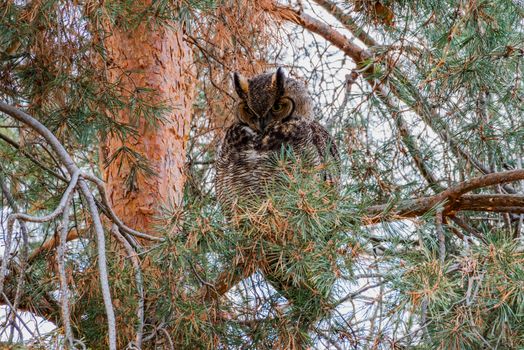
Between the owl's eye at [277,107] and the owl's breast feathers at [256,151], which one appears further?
the owl's eye at [277,107]

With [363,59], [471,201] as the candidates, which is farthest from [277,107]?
[471,201]

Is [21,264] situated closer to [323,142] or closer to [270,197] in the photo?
[270,197]

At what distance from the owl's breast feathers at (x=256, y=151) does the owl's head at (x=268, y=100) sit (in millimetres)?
37

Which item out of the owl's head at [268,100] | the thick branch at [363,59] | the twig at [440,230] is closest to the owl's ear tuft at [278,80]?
the owl's head at [268,100]

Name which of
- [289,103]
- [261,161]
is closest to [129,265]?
[261,161]

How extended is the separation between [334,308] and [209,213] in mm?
453

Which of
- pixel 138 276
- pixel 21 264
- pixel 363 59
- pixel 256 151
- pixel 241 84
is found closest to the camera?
pixel 21 264

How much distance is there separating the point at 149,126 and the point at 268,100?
0.49m

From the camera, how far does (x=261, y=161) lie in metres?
3.08

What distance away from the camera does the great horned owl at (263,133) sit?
3090 mm

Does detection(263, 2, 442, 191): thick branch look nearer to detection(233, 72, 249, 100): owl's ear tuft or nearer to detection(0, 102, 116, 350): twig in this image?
detection(233, 72, 249, 100): owl's ear tuft

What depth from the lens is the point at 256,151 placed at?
3141 mm

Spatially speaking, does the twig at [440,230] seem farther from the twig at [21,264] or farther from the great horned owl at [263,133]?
the twig at [21,264]

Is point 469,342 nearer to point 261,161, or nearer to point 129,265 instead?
point 129,265
